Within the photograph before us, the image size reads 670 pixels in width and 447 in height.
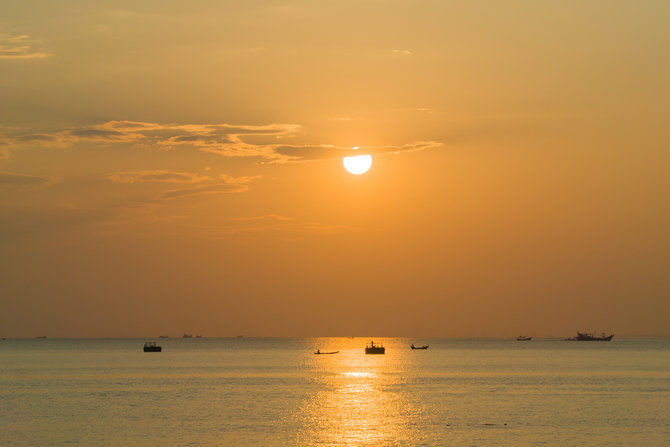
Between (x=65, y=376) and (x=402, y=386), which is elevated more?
(x=65, y=376)

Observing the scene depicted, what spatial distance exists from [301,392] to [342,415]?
34679 millimetres

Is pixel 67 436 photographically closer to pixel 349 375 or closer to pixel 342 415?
pixel 342 415

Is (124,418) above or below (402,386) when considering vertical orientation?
below

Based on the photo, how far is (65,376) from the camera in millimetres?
176125

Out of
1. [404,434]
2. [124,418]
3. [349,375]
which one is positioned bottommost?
[404,434]

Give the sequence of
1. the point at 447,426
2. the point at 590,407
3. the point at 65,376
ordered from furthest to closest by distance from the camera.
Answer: the point at 65,376
the point at 590,407
the point at 447,426

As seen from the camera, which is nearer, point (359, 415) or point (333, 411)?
point (359, 415)

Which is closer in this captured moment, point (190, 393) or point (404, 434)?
point (404, 434)

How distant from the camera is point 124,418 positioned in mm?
95188

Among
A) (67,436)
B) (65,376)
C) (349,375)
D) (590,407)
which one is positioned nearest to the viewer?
(67,436)

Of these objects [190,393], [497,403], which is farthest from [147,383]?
[497,403]

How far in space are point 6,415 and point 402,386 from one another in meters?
68.0

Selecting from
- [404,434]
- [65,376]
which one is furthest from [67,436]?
[65,376]

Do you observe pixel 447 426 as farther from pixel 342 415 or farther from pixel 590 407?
pixel 590 407
